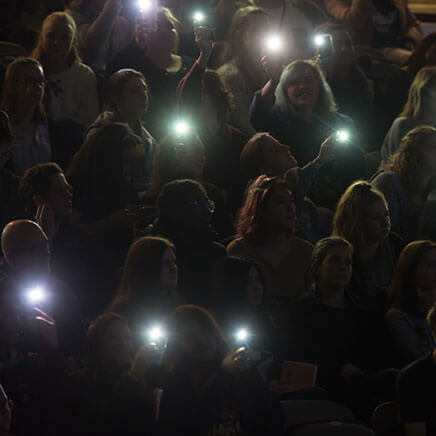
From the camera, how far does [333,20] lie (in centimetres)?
1038

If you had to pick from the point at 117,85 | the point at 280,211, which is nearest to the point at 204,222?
the point at 280,211

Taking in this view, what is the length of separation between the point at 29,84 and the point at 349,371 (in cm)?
254

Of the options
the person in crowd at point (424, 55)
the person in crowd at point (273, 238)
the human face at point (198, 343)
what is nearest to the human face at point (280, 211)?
the person in crowd at point (273, 238)

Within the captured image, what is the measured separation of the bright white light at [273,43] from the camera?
876cm

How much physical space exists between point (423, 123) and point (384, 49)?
1.89 metres

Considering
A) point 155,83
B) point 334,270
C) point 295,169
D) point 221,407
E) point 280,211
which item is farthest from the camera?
point 155,83

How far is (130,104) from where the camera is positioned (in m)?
7.95

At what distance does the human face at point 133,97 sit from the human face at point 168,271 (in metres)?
1.66

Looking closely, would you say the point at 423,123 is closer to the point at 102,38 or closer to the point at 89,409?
the point at 102,38

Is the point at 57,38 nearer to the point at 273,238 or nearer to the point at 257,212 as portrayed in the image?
the point at 257,212

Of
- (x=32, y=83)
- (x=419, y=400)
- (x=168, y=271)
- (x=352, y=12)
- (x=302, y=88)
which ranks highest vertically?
(x=352, y=12)

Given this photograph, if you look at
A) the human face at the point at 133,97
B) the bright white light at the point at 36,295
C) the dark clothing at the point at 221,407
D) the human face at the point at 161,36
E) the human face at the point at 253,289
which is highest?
the human face at the point at 161,36

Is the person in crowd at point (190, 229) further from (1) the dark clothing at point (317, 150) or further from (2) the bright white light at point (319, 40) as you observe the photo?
(2) the bright white light at point (319, 40)

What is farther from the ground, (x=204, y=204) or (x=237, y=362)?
(x=204, y=204)
